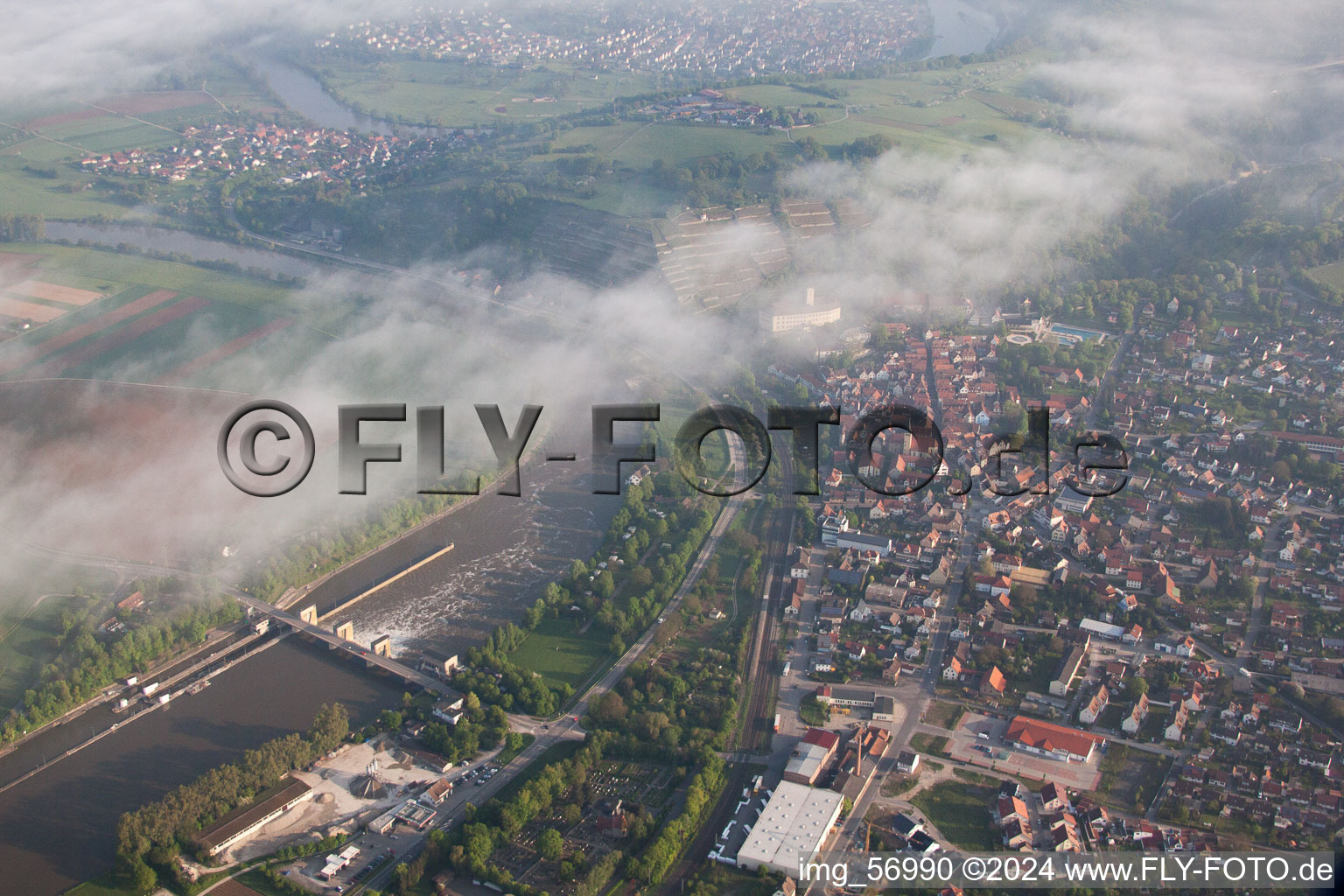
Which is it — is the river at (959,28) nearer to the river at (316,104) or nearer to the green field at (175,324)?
the river at (316,104)

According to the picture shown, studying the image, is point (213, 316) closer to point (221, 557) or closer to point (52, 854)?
point (221, 557)

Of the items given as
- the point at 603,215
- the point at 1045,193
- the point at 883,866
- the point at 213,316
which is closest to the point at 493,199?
the point at 603,215

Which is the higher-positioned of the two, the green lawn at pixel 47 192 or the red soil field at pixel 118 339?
the green lawn at pixel 47 192

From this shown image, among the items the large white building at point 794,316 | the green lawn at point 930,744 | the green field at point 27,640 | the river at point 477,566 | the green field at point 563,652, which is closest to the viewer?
the green lawn at point 930,744

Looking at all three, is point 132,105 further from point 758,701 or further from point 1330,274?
point 1330,274

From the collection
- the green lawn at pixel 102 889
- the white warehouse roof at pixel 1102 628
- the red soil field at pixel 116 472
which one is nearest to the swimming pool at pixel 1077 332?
the white warehouse roof at pixel 1102 628
